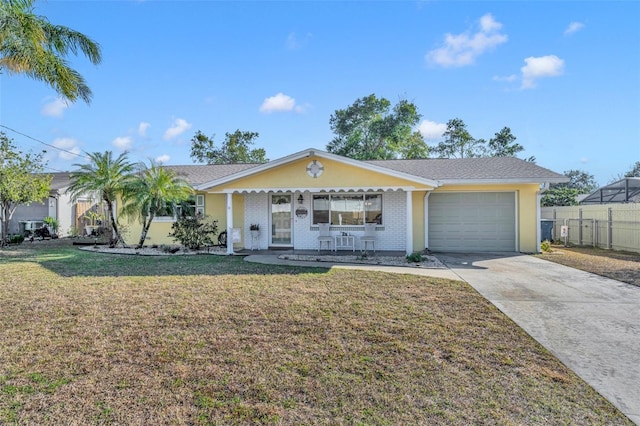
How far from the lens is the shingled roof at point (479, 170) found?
14.1 m

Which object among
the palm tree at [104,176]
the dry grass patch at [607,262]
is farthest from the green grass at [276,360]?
the palm tree at [104,176]

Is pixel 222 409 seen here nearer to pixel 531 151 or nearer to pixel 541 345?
pixel 541 345

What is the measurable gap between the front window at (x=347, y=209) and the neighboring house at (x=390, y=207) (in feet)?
0.14

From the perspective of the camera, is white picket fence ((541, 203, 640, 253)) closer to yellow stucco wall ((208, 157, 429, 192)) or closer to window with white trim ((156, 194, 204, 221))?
yellow stucco wall ((208, 157, 429, 192))

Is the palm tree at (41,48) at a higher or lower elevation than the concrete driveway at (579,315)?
higher

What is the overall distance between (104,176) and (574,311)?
17085mm

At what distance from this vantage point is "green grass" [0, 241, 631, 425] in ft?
10.5

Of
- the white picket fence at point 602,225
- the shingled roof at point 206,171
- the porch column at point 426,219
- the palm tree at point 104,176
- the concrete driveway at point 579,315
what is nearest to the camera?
the concrete driveway at point 579,315

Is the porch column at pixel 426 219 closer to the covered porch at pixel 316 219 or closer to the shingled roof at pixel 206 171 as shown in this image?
the covered porch at pixel 316 219

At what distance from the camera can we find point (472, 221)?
1509 cm

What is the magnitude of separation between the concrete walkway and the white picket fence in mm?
6208

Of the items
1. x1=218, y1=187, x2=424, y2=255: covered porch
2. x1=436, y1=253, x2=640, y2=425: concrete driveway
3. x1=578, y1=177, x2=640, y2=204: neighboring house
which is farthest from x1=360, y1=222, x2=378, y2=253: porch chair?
x1=578, y1=177, x2=640, y2=204: neighboring house

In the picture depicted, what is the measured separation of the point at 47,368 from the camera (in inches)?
160

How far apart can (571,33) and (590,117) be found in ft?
30.1
